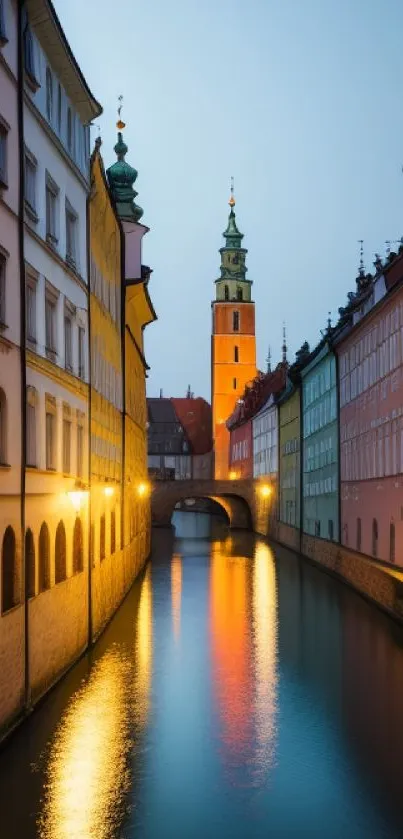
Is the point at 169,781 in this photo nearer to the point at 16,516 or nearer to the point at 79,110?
the point at 16,516

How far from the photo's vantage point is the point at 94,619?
26.7 metres

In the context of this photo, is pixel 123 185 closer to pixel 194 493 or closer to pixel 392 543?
pixel 392 543

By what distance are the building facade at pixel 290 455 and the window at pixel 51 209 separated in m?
40.4

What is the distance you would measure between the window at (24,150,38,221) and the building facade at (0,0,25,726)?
152 centimetres

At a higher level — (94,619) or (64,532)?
(64,532)

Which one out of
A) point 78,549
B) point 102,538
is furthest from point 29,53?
point 102,538

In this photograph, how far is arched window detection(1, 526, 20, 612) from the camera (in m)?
16.3

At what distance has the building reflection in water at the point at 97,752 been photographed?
1345cm

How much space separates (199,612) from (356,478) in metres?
9.47

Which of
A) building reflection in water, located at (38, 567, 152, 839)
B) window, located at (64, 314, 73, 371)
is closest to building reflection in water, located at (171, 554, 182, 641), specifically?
building reflection in water, located at (38, 567, 152, 839)

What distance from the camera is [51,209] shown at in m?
21.9

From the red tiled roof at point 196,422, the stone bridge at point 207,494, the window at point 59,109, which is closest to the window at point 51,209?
the window at point 59,109

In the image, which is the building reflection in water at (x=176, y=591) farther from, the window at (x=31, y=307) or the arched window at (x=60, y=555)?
the window at (x=31, y=307)

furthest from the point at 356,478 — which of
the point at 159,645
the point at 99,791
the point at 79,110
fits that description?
the point at 99,791
